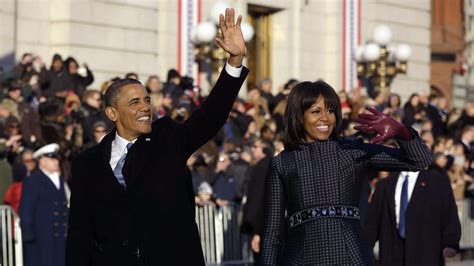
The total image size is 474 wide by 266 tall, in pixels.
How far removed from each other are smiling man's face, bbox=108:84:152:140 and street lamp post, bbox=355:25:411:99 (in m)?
22.3

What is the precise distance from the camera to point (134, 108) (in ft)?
25.3

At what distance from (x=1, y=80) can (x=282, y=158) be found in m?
11.0

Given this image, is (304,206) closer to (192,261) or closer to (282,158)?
(282,158)

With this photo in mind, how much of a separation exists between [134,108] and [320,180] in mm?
1221

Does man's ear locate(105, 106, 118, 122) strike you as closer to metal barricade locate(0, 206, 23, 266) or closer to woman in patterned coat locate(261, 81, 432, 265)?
woman in patterned coat locate(261, 81, 432, 265)

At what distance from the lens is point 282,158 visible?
8.46 m

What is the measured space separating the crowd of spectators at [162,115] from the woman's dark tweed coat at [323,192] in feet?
22.8

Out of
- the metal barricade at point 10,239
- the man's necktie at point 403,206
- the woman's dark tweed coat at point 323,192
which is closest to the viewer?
the woman's dark tweed coat at point 323,192

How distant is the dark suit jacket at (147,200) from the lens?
298 inches

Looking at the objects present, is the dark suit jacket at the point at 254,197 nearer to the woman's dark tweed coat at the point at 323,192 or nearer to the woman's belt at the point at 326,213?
the woman's dark tweed coat at the point at 323,192

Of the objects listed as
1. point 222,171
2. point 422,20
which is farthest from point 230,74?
point 422,20

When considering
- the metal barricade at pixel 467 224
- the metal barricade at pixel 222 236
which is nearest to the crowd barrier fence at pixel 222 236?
the metal barricade at pixel 222 236

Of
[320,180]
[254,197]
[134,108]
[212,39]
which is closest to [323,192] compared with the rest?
[320,180]

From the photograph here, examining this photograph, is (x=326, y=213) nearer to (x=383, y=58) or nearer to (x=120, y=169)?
(x=120, y=169)
